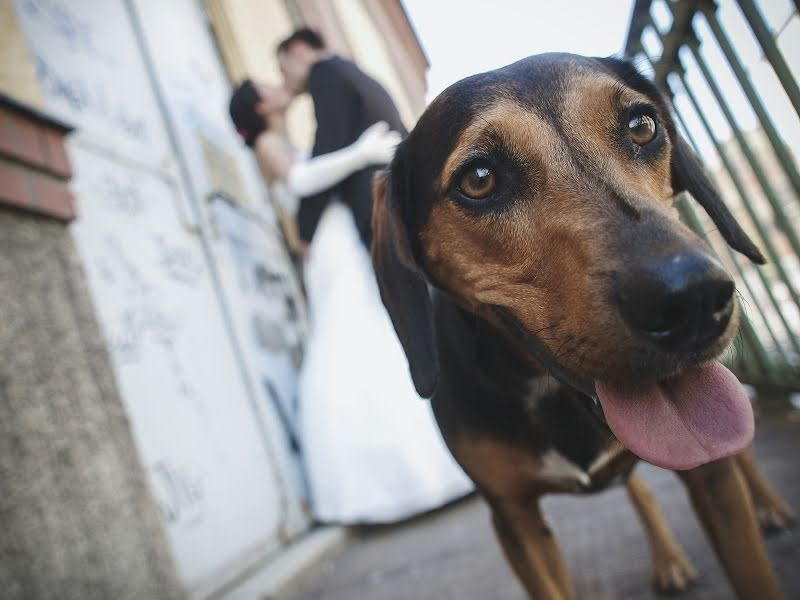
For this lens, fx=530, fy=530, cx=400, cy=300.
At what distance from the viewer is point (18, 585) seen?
1.58 metres

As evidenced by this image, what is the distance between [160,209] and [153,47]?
1.46 meters

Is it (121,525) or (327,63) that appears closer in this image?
(121,525)

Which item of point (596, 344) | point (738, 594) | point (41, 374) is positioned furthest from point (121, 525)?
point (738, 594)

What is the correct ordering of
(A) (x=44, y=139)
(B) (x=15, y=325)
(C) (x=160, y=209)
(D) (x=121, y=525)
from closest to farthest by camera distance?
(B) (x=15, y=325) < (D) (x=121, y=525) < (A) (x=44, y=139) < (C) (x=160, y=209)

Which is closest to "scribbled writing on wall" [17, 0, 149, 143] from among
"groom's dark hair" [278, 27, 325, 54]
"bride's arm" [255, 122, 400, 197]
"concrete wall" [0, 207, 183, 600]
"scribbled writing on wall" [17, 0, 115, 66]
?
"scribbled writing on wall" [17, 0, 115, 66]

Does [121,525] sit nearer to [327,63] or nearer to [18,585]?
[18,585]

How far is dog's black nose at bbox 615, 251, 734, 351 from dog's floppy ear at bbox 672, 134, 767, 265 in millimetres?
749

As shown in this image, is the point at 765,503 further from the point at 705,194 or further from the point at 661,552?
the point at 705,194

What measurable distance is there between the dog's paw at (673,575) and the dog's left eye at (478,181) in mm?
1526

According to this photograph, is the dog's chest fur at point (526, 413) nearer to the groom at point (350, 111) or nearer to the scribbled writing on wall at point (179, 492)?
the scribbled writing on wall at point (179, 492)

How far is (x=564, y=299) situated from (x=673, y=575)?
1.36 m

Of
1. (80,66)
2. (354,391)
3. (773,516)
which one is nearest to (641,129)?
(773,516)

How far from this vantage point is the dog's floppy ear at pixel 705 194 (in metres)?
1.61

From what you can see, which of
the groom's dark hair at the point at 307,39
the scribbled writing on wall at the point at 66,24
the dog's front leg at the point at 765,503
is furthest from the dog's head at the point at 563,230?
A: the groom's dark hair at the point at 307,39
